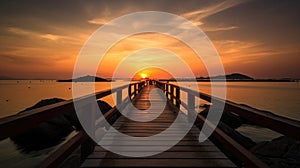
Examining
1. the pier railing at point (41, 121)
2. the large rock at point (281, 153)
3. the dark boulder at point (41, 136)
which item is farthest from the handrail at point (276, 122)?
the dark boulder at point (41, 136)

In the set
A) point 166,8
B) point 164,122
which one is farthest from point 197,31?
point 164,122

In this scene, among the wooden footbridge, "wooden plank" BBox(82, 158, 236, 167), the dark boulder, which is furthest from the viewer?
the dark boulder

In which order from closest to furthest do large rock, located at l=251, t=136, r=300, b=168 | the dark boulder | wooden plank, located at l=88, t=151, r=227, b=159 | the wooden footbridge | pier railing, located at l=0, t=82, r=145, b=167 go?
1. pier railing, located at l=0, t=82, r=145, b=167
2. the wooden footbridge
3. wooden plank, located at l=88, t=151, r=227, b=159
4. large rock, located at l=251, t=136, r=300, b=168
5. the dark boulder

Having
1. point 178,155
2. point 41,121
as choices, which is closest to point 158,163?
point 178,155

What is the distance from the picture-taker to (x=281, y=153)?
7258mm

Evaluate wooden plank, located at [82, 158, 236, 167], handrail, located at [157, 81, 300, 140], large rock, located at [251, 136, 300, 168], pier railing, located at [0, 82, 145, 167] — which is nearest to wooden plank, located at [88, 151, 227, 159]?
wooden plank, located at [82, 158, 236, 167]

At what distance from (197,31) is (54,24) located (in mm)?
11506

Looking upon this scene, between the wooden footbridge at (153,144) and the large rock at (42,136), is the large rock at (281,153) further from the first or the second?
the large rock at (42,136)

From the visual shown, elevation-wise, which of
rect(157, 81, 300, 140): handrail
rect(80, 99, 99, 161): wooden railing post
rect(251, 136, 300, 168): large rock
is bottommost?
rect(251, 136, 300, 168): large rock

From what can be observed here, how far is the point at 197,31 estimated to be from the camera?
17.9 meters

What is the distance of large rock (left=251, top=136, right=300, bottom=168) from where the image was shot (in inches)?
250

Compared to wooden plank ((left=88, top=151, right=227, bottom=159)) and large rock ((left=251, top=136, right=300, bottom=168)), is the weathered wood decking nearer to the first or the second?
wooden plank ((left=88, top=151, right=227, bottom=159))

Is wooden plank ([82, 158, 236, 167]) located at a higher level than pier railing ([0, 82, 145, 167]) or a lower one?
lower

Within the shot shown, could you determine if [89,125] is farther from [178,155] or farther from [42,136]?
[42,136]
